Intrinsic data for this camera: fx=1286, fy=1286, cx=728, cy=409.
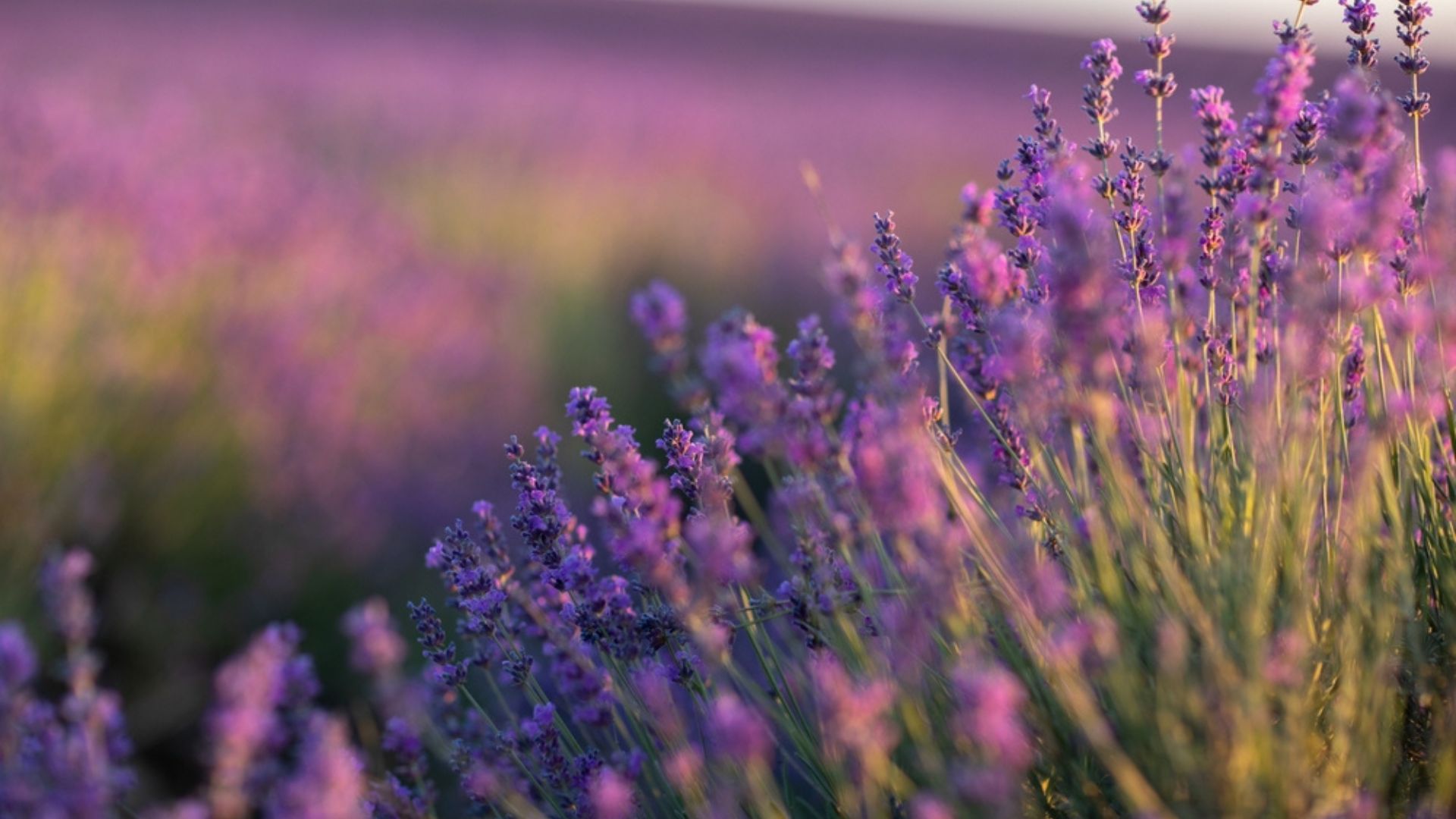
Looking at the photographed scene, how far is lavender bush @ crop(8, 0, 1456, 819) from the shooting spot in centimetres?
127

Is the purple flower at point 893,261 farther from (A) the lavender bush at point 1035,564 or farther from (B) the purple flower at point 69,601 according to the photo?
(B) the purple flower at point 69,601

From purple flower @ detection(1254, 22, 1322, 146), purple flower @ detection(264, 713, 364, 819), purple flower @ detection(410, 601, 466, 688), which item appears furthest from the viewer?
purple flower @ detection(410, 601, 466, 688)

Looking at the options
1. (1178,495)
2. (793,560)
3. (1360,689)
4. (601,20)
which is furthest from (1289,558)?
(601,20)

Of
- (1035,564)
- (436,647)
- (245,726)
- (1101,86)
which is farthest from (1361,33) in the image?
(245,726)

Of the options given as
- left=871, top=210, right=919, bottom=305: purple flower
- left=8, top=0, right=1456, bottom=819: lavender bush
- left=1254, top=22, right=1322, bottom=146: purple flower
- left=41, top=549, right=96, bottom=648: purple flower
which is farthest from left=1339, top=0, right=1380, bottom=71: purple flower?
left=41, top=549, right=96, bottom=648: purple flower

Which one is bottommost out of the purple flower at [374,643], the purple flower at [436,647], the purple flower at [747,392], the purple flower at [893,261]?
the purple flower at [374,643]

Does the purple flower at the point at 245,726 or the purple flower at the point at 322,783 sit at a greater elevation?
the purple flower at the point at 245,726

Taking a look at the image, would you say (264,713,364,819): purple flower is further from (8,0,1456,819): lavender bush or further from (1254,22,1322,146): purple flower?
(1254,22,1322,146): purple flower

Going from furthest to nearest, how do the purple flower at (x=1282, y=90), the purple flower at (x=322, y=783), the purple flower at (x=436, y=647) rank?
the purple flower at (x=436, y=647) < the purple flower at (x=1282, y=90) < the purple flower at (x=322, y=783)

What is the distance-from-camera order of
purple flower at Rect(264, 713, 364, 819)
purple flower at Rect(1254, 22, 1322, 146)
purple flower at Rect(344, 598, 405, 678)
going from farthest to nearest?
1. purple flower at Rect(1254, 22, 1322, 146)
2. purple flower at Rect(344, 598, 405, 678)
3. purple flower at Rect(264, 713, 364, 819)

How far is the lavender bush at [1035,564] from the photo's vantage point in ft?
4.18

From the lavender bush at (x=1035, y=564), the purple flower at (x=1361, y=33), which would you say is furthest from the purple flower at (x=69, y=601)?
the purple flower at (x=1361, y=33)

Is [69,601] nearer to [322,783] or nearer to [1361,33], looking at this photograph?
[322,783]

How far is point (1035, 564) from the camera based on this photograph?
4.42ft
